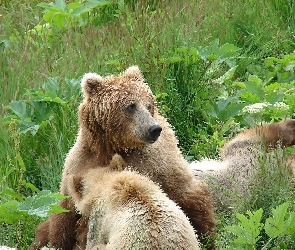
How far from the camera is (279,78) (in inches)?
343

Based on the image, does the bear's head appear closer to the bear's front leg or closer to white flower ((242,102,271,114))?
the bear's front leg

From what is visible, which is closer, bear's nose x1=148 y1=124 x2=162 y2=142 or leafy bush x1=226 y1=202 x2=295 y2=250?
leafy bush x1=226 y1=202 x2=295 y2=250

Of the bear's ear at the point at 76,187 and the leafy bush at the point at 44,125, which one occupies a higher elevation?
the bear's ear at the point at 76,187

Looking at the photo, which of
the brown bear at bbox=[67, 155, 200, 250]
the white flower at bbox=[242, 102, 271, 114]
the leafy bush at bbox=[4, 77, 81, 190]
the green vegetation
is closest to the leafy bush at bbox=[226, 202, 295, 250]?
the brown bear at bbox=[67, 155, 200, 250]

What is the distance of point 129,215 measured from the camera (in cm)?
502

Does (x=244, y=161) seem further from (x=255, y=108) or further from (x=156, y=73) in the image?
(x=156, y=73)

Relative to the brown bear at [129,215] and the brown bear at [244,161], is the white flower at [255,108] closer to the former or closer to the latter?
the brown bear at [244,161]

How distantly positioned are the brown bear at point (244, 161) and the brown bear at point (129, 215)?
1121 mm

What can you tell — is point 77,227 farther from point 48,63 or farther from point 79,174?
point 48,63

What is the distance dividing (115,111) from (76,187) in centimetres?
72

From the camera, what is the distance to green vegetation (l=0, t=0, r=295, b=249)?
7519mm

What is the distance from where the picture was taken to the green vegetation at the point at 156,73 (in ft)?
24.7

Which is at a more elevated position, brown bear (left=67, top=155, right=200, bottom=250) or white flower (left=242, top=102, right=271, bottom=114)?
brown bear (left=67, top=155, right=200, bottom=250)

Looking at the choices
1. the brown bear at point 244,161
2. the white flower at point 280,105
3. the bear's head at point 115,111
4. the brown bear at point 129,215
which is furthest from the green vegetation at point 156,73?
the bear's head at point 115,111
